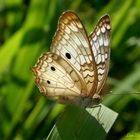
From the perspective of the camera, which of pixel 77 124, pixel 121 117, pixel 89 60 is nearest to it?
pixel 77 124

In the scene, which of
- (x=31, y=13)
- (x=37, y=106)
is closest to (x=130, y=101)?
(x=37, y=106)

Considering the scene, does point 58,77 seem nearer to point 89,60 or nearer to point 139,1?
point 89,60

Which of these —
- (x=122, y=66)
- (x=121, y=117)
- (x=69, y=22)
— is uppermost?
(x=69, y=22)

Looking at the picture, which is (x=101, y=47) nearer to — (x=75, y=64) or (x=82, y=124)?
(x=75, y=64)

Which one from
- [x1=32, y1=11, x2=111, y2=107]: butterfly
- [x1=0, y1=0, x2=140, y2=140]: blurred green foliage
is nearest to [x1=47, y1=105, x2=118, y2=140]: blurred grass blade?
[x1=32, y1=11, x2=111, y2=107]: butterfly

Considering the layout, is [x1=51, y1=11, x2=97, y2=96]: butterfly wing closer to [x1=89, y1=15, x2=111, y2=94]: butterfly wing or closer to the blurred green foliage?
[x1=89, y1=15, x2=111, y2=94]: butterfly wing

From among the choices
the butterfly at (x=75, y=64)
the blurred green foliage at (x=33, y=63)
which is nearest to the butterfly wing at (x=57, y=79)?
the butterfly at (x=75, y=64)
